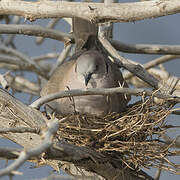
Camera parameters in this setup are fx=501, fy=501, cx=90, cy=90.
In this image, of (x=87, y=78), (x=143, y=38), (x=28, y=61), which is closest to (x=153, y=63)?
(x=28, y=61)

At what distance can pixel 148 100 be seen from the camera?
10.1 ft

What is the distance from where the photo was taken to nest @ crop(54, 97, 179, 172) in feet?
9.61

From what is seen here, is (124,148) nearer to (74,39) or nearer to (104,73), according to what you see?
(104,73)

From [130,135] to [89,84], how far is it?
589mm

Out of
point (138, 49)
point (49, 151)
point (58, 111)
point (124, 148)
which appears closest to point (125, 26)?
point (138, 49)

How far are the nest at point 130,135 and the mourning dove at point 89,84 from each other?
23 cm

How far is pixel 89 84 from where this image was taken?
3.47 metres

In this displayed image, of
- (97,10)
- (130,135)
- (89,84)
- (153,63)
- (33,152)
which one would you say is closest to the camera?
(33,152)

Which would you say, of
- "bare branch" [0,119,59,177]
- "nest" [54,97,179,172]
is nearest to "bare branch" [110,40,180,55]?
"nest" [54,97,179,172]

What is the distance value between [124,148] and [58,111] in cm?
69

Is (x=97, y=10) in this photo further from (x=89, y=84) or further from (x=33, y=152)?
(x=33, y=152)

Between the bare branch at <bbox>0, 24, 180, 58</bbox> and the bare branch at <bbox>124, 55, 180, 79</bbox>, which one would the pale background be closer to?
the bare branch at <bbox>124, 55, 180, 79</bbox>

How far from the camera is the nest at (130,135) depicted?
115 inches

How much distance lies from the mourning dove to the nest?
0.74 ft
